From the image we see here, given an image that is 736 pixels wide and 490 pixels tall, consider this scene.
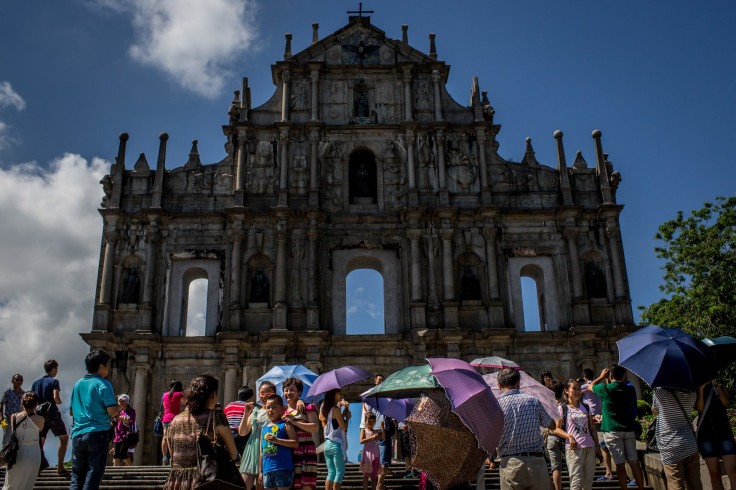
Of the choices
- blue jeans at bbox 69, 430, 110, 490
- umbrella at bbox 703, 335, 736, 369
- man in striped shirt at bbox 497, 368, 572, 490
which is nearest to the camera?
man in striped shirt at bbox 497, 368, 572, 490

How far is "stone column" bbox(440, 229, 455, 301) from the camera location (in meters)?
21.7

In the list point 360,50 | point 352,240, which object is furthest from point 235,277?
point 360,50

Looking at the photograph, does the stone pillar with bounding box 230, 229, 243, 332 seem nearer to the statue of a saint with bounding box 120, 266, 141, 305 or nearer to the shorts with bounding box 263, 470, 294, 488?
the statue of a saint with bounding box 120, 266, 141, 305

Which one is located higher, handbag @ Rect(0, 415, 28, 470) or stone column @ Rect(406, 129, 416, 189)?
stone column @ Rect(406, 129, 416, 189)

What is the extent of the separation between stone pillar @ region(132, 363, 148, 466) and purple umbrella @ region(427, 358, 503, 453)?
48.7 ft

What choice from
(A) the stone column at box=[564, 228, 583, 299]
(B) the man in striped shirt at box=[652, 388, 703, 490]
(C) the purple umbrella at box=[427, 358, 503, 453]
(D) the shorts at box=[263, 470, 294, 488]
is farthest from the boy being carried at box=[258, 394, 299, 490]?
(A) the stone column at box=[564, 228, 583, 299]

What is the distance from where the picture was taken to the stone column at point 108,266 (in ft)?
70.9

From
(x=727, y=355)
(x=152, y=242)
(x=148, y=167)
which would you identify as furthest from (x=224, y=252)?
(x=727, y=355)

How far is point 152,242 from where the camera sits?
2228 cm

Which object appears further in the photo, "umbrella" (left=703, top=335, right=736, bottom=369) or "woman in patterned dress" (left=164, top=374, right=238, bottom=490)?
"umbrella" (left=703, top=335, right=736, bottom=369)

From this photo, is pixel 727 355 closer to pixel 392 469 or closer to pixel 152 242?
pixel 392 469

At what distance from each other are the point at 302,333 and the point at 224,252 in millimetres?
3945

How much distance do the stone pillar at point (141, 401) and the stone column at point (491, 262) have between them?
10.3 meters

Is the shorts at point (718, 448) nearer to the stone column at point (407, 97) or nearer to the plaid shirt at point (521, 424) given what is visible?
the plaid shirt at point (521, 424)
